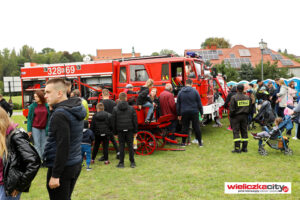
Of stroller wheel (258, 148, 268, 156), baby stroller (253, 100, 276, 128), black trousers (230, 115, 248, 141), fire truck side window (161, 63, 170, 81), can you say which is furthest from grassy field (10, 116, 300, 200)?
fire truck side window (161, 63, 170, 81)

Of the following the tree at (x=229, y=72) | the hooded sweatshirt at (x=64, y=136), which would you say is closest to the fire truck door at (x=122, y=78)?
the hooded sweatshirt at (x=64, y=136)

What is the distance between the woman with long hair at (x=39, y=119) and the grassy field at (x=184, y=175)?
2.71 feet

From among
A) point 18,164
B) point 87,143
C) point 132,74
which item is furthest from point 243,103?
point 18,164

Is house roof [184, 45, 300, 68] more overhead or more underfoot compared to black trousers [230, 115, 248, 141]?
more overhead

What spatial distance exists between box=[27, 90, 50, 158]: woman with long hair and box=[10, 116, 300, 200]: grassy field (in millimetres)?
825

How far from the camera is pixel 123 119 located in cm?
645

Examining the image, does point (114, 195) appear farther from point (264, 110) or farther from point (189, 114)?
point (264, 110)

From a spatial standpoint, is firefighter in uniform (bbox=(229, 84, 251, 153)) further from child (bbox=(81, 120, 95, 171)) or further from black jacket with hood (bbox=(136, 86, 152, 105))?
child (bbox=(81, 120, 95, 171))

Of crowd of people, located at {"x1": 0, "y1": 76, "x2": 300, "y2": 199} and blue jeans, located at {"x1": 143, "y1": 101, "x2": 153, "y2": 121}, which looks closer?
crowd of people, located at {"x1": 0, "y1": 76, "x2": 300, "y2": 199}

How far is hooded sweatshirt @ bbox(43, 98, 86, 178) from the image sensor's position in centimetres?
272

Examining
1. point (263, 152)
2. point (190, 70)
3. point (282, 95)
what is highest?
point (190, 70)

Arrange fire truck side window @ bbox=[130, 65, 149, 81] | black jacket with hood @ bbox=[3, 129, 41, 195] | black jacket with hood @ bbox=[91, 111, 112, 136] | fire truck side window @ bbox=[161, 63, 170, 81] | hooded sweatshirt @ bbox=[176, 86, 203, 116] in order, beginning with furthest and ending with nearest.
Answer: fire truck side window @ bbox=[130, 65, 149, 81] → fire truck side window @ bbox=[161, 63, 170, 81] → hooded sweatshirt @ bbox=[176, 86, 203, 116] → black jacket with hood @ bbox=[91, 111, 112, 136] → black jacket with hood @ bbox=[3, 129, 41, 195]

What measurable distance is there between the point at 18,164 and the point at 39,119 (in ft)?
13.8

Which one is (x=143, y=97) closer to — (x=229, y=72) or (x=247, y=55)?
(x=229, y=72)
